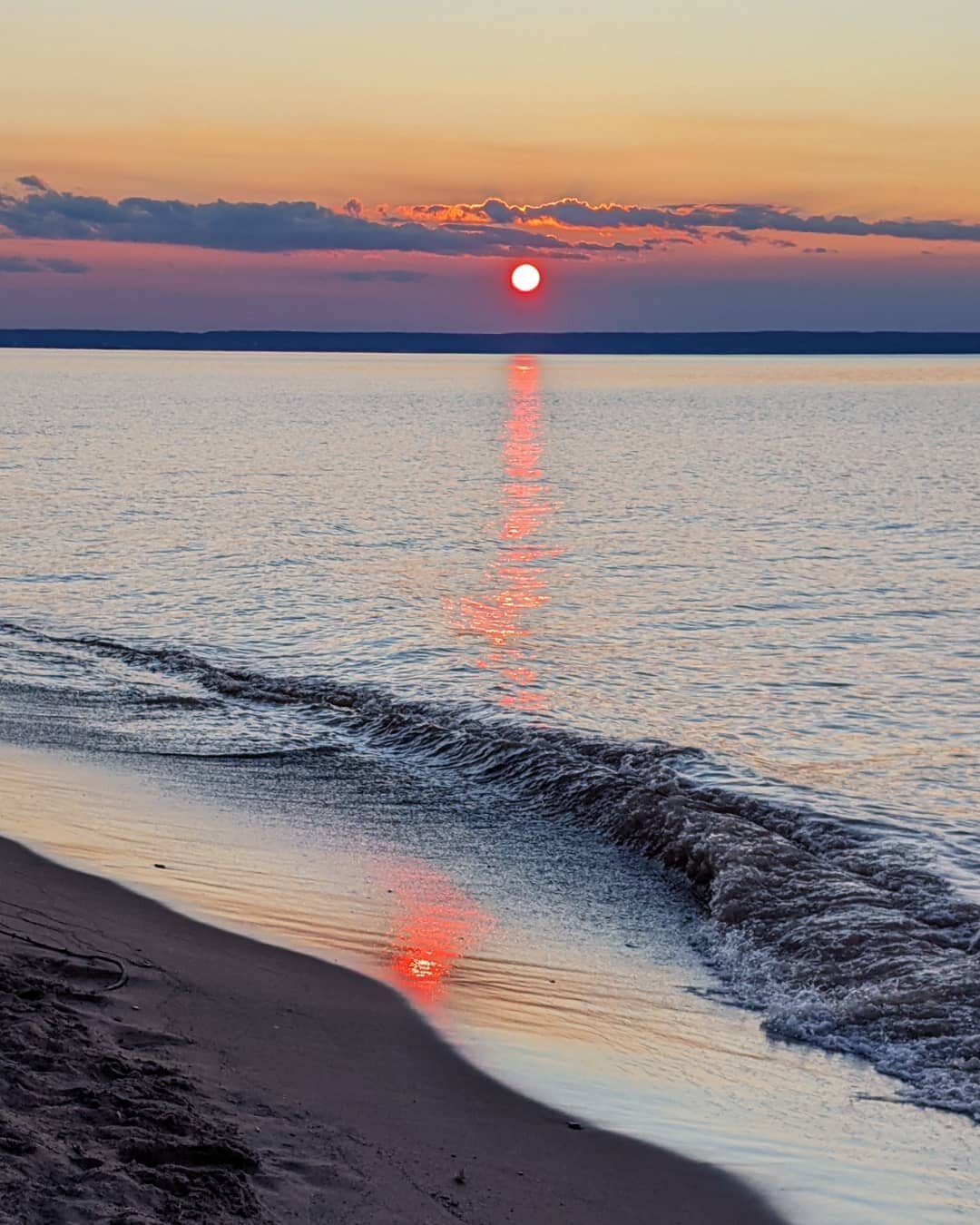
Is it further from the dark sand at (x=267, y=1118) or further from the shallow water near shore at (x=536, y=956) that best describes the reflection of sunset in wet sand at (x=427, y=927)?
the dark sand at (x=267, y=1118)

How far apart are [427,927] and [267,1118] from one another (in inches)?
132

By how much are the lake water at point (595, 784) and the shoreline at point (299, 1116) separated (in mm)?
370

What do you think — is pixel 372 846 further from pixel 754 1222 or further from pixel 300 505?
pixel 300 505

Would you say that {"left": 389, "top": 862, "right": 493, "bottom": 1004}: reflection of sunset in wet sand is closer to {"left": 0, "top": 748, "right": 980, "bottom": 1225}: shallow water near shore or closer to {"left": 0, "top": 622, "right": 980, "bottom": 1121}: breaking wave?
{"left": 0, "top": 748, "right": 980, "bottom": 1225}: shallow water near shore

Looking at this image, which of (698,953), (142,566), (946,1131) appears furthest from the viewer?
(142,566)

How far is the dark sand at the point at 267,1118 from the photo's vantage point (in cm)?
520

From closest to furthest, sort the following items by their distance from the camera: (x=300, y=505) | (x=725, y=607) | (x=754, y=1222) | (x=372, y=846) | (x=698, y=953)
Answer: (x=754, y=1222) → (x=698, y=953) → (x=372, y=846) → (x=725, y=607) → (x=300, y=505)

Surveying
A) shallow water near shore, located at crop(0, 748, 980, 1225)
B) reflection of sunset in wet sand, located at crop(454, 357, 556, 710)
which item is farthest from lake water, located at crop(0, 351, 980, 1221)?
reflection of sunset in wet sand, located at crop(454, 357, 556, 710)

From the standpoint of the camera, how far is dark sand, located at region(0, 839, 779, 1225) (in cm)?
520

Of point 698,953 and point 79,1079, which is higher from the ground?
point 79,1079

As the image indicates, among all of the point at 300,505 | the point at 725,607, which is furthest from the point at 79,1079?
the point at 300,505

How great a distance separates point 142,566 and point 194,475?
82.9ft

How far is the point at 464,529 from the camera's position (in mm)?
38250

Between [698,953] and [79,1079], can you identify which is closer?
[79,1079]
